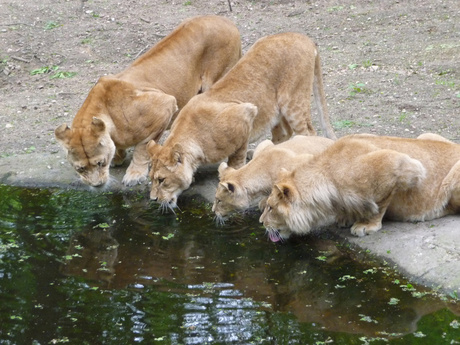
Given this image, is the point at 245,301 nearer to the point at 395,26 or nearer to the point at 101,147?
the point at 101,147

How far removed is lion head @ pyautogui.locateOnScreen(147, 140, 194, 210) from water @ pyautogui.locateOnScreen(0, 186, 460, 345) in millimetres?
227

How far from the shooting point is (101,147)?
28.4 ft

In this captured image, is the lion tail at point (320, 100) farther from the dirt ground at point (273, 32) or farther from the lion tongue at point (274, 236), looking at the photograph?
the lion tongue at point (274, 236)

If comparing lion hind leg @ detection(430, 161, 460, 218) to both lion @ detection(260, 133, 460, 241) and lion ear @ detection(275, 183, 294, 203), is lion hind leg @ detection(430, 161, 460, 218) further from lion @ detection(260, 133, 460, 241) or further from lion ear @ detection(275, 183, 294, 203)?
lion ear @ detection(275, 183, 294, 203)

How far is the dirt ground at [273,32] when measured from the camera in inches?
420

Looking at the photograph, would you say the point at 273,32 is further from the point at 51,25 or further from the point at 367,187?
the point at 367,187

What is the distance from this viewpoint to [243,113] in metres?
8.73

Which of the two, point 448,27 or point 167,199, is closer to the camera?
point 167,199

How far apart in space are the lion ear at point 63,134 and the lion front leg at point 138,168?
97cm

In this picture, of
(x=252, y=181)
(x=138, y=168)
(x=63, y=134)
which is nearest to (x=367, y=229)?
(x=252, y=181)

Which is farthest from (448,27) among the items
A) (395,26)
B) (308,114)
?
(308,114)

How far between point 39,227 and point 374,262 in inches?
146

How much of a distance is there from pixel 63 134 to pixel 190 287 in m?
2.88

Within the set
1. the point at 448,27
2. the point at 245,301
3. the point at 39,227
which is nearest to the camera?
the point at 245,301
